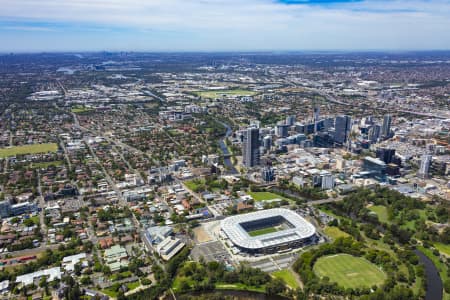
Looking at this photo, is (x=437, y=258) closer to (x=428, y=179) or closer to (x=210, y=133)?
(x=428, y=179)

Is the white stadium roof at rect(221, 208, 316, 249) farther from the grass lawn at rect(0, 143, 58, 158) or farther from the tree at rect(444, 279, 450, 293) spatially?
the grass lawn at rect(0, 143, 58, 158)

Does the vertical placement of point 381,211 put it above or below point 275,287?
below

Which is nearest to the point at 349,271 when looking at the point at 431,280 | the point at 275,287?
the point at 431,280

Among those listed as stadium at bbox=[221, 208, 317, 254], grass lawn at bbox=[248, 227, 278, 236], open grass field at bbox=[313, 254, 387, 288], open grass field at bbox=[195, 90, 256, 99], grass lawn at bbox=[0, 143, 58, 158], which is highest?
open grass field at bbox=[195, 90, 256, 99]

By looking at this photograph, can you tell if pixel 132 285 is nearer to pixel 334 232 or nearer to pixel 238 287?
pixel 238 287

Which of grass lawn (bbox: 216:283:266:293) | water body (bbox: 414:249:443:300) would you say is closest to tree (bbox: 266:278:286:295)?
grass lawn (bbox: 216:283:266:293)

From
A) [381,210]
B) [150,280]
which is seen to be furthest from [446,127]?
[150,280]
